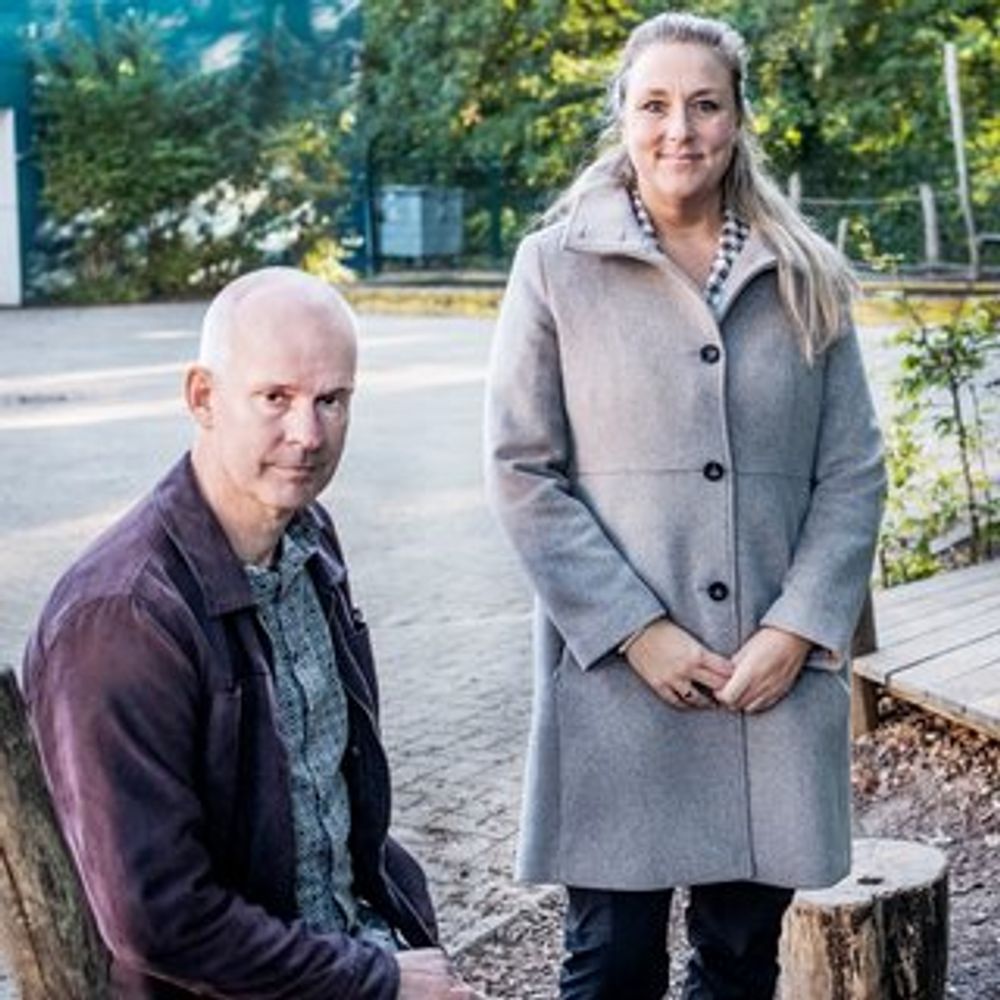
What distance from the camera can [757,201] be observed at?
2.94 meters

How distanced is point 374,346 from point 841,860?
57.3 ft

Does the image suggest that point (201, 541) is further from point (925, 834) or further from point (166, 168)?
point (166, 168)

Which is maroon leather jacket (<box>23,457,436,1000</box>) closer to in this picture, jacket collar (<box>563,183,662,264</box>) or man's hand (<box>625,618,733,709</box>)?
Result: man's hand (<box>625,618,733,709</box>)

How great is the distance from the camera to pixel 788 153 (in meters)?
27.8

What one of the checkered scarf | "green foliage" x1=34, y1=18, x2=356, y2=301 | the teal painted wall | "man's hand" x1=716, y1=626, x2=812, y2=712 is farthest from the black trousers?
the teal painted wall

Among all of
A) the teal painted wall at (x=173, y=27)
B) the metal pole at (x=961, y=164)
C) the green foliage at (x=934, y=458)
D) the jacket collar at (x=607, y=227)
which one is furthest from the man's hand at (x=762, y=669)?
the teal painted wall at (x=173, y=27)

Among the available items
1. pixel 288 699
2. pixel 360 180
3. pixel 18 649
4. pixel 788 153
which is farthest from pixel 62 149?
Answer: pixel 288 699

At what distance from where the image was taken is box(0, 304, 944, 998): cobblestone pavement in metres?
5.46

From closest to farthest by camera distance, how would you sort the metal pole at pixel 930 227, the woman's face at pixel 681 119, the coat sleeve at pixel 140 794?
the coat sleeve at pixel 140 794 → the woman's face at pixel 681 119 → the metal pole at pixel 930 227

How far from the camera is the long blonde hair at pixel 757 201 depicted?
2.88 metres

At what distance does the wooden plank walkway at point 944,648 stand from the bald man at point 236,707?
2.92 metres

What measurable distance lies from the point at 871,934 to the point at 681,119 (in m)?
1.61

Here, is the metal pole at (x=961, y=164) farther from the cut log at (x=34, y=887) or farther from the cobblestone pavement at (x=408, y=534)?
the cut log at (x=34, y=887)

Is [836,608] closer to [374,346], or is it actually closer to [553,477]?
[553,477]
